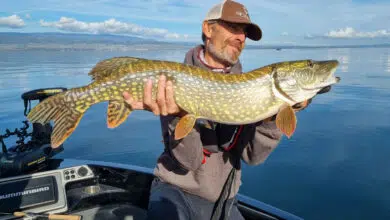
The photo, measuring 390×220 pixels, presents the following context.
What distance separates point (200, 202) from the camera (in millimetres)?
2982

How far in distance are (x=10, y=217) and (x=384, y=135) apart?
7.94 meters

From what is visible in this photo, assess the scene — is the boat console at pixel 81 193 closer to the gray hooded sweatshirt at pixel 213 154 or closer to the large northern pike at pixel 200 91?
the gray hooded sweatshirt at pixel 213 154

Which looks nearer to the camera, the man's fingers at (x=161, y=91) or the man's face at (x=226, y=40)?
the man's fingers at (x=161, y=91)

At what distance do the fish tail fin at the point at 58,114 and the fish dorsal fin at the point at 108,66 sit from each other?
282 millimetres

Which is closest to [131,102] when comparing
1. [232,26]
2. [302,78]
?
[232,26]

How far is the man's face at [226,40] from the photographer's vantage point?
123 inches

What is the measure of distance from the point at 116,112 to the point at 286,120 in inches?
53.8

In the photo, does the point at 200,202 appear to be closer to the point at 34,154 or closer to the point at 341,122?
the point at 34,154

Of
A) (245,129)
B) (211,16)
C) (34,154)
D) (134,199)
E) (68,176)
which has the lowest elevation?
(134,199)

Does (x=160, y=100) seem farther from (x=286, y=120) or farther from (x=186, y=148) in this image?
(x=286, y=120)

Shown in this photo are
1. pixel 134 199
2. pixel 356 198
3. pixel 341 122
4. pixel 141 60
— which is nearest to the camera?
pixel 141 60

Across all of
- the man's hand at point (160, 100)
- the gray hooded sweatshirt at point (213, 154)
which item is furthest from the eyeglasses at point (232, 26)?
the man's hand at point (160, 100)

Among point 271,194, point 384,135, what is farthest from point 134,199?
point 384,135

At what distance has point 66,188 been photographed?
3.70 metres
